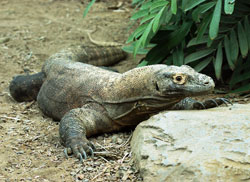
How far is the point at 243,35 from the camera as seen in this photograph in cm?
514

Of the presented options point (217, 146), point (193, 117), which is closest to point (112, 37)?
point (193, 117)

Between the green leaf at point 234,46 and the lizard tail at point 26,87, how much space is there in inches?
110

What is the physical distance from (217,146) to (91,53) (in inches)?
168

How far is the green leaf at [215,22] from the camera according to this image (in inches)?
178

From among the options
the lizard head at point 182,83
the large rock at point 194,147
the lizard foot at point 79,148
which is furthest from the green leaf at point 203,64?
the lizard foot at point 79,148

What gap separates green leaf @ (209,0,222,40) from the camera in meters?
4.52

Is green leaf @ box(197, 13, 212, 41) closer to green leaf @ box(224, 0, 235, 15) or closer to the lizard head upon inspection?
green leaf @ box(224, 0, 235, 15)

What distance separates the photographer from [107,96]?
14.7ft

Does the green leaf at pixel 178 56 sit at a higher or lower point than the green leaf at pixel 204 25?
lower

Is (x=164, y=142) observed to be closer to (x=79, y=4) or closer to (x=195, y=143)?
(x=195, y=143)

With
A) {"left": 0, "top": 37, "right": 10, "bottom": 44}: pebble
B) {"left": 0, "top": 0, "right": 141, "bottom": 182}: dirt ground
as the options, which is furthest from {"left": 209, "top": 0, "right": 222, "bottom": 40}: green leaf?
{"left": 0, "top": 37, "right": 10, "bottom": 44}: pebble

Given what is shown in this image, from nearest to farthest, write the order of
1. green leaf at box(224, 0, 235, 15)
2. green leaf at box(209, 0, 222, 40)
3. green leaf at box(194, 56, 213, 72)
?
green leaf at box(224, 0, 235, 15) < green leaf at box(209, 0, 222, 40) < green leaf at box(194, 56, 213, 72)

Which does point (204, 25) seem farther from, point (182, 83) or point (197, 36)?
point (182, 83)

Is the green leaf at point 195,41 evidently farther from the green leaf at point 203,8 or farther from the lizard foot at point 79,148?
the lizard foot at point 79,148
